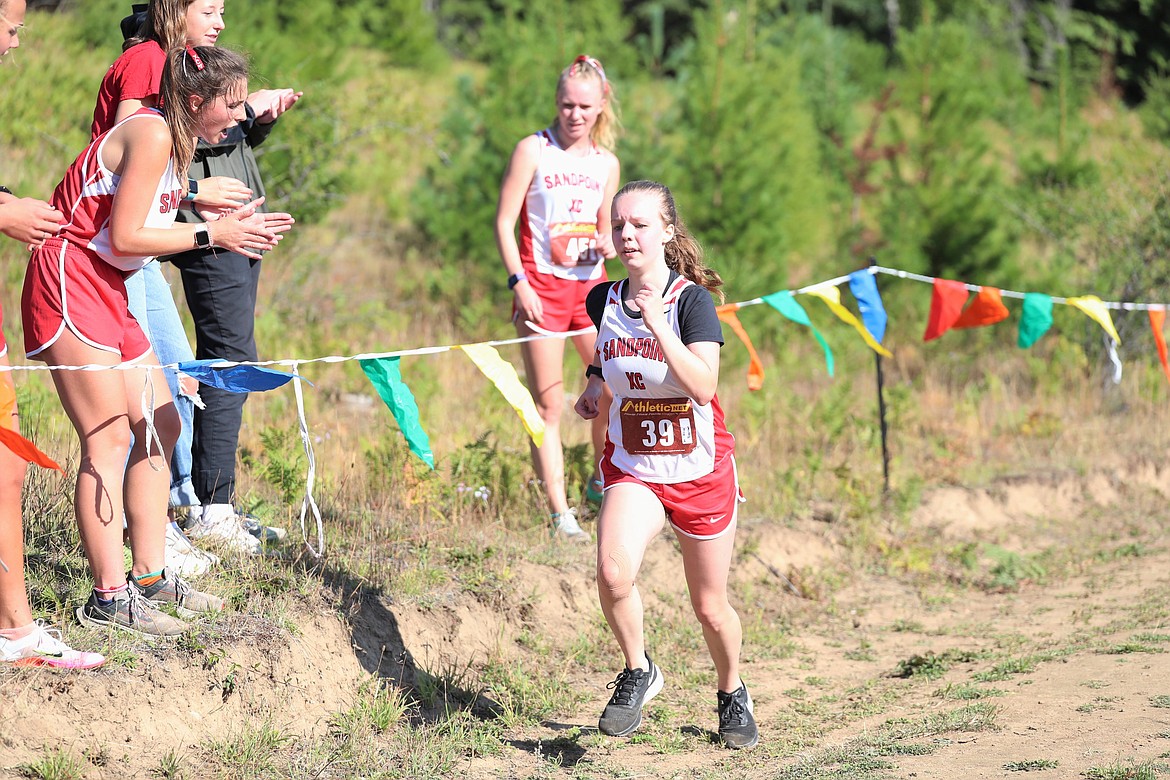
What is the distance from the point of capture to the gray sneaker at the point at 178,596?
4254mm

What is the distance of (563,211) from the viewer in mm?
5594

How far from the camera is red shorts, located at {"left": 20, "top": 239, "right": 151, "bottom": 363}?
383 cm

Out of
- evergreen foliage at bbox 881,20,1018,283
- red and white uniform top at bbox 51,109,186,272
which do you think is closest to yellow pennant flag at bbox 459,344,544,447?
red and white uniform top at bbox 51,109,186,272

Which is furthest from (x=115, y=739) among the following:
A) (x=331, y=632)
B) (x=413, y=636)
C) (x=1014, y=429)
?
(x=1014, y=429)

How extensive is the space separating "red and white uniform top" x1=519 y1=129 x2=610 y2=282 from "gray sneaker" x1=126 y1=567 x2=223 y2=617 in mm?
2186

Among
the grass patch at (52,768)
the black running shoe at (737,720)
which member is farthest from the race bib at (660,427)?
the grass patch at (52,768)

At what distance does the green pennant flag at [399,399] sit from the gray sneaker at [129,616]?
1088mm

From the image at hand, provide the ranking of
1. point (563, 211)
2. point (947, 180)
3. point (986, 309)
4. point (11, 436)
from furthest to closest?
point (947, 180) → point (986, 309) → point (563, 211) → point (11, 436)

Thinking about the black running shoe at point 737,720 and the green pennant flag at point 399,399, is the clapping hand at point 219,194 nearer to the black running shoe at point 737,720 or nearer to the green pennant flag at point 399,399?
the green pennant flag at point 399,399

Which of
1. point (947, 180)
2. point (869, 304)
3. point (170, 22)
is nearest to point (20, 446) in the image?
point (170, 22)

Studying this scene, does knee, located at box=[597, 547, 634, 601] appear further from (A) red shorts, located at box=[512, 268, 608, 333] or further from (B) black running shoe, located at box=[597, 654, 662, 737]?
(A) red shorts, located at box=[512, 268, 608, 333]

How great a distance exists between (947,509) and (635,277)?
15.1 ft

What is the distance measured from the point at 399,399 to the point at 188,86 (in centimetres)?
138

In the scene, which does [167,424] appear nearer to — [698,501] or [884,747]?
[698,501]
